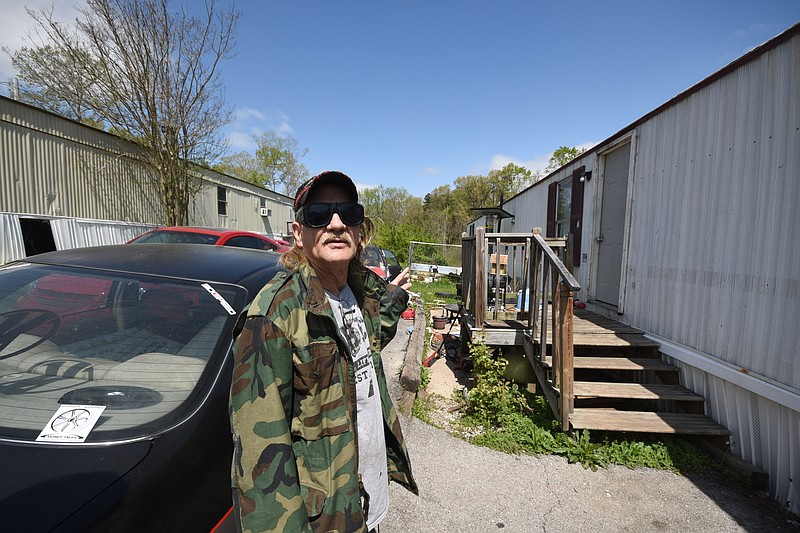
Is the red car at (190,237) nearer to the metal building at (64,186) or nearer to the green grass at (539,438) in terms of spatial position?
the green grass at (539,438)

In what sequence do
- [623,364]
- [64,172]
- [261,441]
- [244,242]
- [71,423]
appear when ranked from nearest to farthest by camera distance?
[261,441], [71,423], [623,364], [244,242], [64,172]

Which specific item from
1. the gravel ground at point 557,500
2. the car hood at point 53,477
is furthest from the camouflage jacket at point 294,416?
the gravel ground at point 557,500

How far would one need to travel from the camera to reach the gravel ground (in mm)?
2541

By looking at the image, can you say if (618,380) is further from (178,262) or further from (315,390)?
(178,262)

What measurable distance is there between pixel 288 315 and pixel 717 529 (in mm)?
3372

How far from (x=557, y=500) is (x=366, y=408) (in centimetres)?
233

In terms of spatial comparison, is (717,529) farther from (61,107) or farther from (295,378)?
(61,107)

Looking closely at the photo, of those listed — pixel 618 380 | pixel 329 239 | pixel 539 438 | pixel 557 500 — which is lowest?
pixel 557 500

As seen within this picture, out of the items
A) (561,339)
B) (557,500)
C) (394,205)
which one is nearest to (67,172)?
(561,339)

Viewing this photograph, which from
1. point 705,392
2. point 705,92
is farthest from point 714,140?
point 705,392

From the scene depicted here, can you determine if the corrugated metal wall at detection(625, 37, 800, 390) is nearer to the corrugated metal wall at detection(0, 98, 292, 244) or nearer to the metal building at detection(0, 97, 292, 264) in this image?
the metal building at detection(0, 97, 292, 264)

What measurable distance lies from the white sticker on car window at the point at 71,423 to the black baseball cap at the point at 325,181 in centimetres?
102

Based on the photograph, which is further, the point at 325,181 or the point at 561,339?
the point at 561,339

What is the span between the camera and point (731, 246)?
333 centimetres
